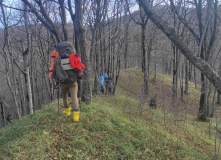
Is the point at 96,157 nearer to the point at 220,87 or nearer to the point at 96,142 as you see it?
the point at 96,142

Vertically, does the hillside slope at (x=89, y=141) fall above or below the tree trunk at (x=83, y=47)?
below

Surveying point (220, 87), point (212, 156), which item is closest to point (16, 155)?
point (220, 87)

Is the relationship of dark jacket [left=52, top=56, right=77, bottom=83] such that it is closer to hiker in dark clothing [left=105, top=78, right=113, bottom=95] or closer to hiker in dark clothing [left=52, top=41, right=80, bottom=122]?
hiker in dark clothing [left=52, top=41, right=80, bottom=122]

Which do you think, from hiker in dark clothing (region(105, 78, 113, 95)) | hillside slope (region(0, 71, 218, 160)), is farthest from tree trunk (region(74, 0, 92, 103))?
hiker in dark clothing (region(105, 78, 113, 95))

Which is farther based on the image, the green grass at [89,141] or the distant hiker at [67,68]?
the distant hiker at [67,68]

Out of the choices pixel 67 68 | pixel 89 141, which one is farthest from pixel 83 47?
pixel 89 141

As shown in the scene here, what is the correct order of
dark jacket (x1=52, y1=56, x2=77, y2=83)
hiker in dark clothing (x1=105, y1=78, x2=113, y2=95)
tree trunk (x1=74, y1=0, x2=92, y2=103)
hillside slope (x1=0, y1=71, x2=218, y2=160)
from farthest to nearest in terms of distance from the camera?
hiker in dark clothing (x1=105, y1=78, x2=113, y2=95)
tree trunk (x1=74, y1=0, x2=92, y2=103)
dark jacket (x1=52, y1=56, x2=77, y2=83)
hillside slope (x1=0, y1=71, x2=218, y2=160)

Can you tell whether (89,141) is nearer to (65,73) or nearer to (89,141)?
(89,141)

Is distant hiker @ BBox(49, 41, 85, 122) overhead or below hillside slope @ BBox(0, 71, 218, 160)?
overhead

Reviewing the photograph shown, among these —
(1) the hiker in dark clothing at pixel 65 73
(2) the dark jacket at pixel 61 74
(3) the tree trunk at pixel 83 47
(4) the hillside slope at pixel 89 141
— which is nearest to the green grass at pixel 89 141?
(4) the hillside slope at pixel 89 141

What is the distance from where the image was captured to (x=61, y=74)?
347 centimetres

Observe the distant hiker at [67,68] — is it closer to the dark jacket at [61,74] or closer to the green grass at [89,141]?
the dark jacket at [61,74]

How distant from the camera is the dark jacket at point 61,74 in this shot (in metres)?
3.47

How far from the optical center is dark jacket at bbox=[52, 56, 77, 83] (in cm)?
347
